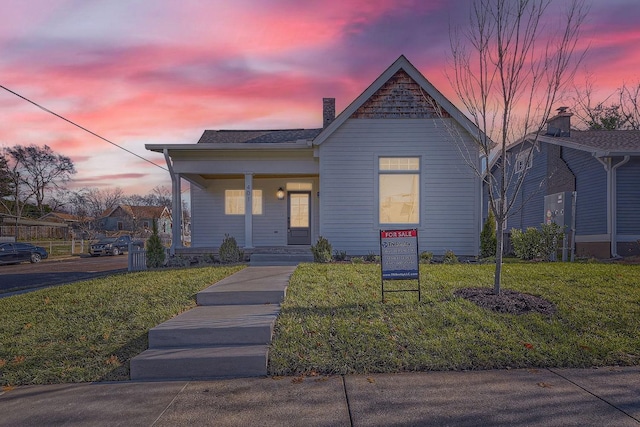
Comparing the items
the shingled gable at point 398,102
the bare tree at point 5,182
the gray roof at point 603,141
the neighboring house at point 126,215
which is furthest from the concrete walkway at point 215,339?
the neighboring house at point 126,215

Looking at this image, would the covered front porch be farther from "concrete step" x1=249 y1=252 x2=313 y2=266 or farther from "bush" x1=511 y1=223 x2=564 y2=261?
"bush" x1=511 y1=223 x2=564 y2=261

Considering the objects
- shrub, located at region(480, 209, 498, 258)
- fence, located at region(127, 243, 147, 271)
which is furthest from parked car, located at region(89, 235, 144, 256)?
shrub, located at region(480, 209, 498, 258)

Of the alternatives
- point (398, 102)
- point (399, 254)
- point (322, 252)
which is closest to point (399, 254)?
point (399, 254)

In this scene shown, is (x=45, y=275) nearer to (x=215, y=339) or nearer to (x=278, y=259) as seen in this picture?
(x=278, y=259)

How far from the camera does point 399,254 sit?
251 inches

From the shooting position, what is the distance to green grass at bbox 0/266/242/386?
4543mm

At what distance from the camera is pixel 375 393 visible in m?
3.78

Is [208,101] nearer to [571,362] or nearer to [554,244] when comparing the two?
[554,244]

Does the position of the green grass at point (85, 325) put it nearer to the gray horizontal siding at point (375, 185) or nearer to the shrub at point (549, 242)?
the gray horizontal siding at point (375, 185)

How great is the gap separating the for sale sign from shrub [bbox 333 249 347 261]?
5.21 metres

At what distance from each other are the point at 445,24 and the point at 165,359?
7.37m

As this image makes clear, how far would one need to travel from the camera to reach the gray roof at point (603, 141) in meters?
14.1

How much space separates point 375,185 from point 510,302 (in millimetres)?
6516

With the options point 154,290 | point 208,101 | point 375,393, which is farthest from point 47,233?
point 375,393
